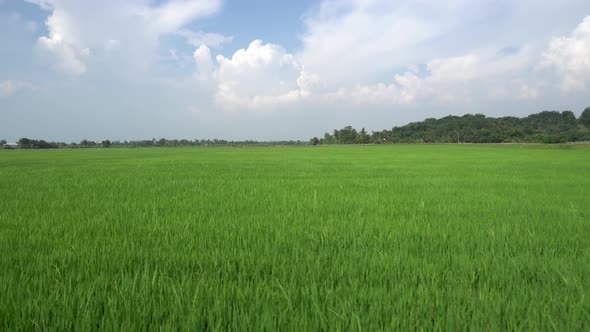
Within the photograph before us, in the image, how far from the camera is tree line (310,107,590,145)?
9094 cm

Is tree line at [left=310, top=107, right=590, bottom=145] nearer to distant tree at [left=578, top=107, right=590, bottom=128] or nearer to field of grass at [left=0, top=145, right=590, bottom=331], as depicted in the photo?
distant tree at [left=578, top=107, right=590, bottom=128]

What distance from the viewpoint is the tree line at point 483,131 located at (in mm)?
90938

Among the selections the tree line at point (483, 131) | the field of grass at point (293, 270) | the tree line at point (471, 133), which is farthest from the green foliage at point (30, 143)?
the field of grass at point (293, 270)

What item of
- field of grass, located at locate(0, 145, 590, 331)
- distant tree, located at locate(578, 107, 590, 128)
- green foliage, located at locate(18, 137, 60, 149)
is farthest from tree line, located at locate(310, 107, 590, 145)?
field of grass, located at locate(0, 145, 590, 331)

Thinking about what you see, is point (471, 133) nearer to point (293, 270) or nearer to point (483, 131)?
point (483, 131)

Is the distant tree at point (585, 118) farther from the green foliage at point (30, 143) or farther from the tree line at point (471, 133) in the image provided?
the green foliage at point (30, 143)

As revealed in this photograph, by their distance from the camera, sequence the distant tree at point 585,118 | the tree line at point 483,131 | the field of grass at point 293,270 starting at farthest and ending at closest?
the distant tree at point 585,118 < the tree line at point 483,131 < the field of grass at point 293,270

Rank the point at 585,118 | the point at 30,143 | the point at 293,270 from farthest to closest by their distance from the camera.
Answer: the point at 585,118 → the point at 30,143 → the point at 293,270

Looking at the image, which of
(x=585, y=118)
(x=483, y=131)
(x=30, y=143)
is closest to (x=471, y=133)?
(x=483, y=131)

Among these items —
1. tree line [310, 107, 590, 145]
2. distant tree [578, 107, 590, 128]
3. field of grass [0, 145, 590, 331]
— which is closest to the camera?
field of grass [0, 145, 590, 331]

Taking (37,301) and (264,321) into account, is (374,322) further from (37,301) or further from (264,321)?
(37,301)

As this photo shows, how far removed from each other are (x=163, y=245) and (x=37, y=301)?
1156mm

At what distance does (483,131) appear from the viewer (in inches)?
3846

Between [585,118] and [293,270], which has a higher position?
[585,118]
